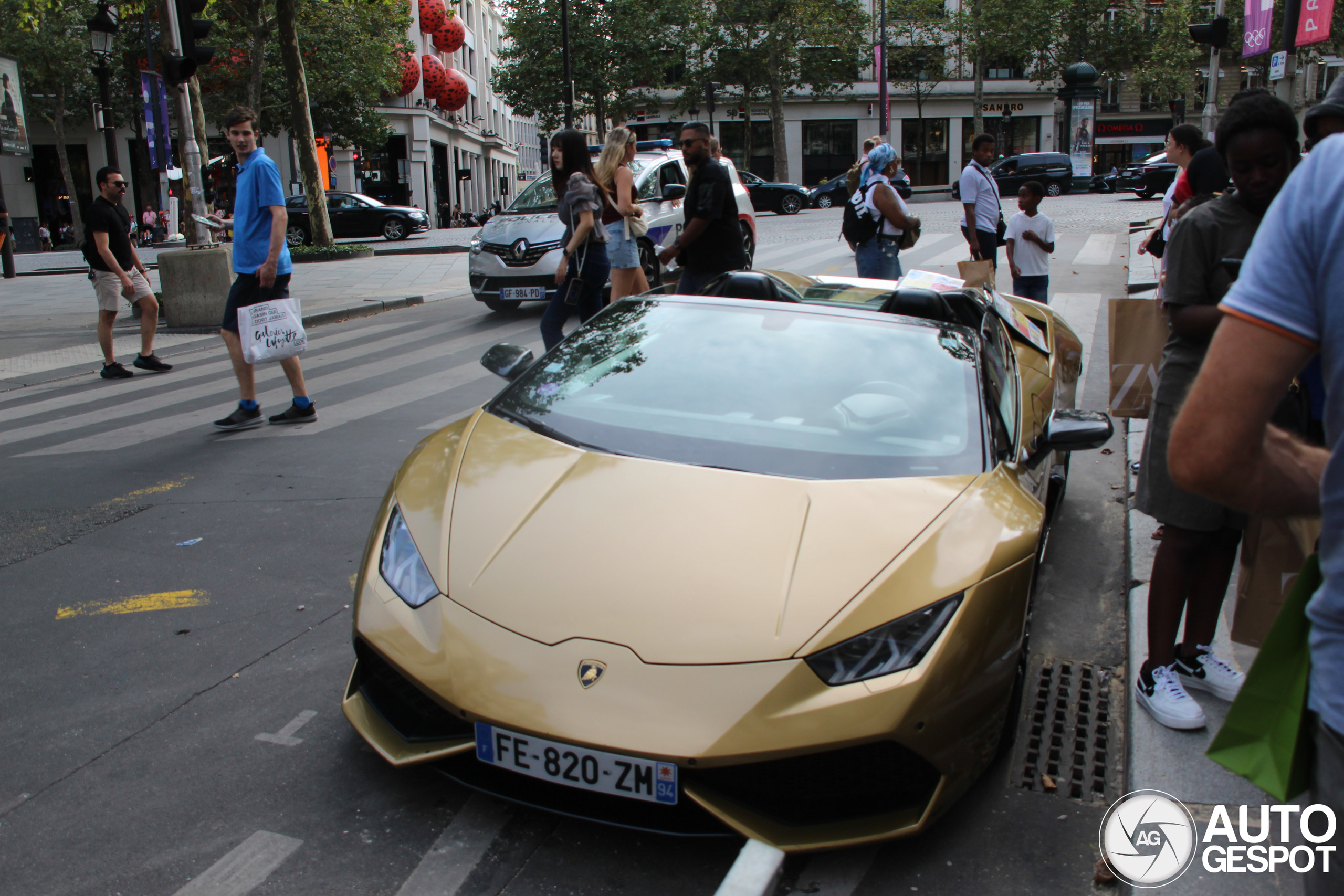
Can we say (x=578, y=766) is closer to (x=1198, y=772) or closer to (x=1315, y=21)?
(x=1198, y=772)

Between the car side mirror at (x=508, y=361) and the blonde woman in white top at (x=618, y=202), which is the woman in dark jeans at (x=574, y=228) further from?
the car side mirror at (x=508, y=361)

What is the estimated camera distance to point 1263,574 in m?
2.43

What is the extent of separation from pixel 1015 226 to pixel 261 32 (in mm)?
19071

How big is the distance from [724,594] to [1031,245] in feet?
20.5

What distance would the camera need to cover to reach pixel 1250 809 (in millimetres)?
2590

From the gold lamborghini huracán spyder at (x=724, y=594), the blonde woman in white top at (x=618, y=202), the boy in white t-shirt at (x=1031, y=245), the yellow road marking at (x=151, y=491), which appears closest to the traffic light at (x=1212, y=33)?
the boy in white t-shirt at (x=1031, y=245)

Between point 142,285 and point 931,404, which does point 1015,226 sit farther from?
point 142,285

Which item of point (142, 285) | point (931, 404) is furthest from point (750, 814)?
point (142, 285)

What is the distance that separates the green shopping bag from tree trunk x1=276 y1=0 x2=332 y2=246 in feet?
65.5

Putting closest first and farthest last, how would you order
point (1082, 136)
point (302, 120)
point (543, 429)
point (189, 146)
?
point (543, 429) → point (189, 146) → point (302, 120) → point (1082, 136)

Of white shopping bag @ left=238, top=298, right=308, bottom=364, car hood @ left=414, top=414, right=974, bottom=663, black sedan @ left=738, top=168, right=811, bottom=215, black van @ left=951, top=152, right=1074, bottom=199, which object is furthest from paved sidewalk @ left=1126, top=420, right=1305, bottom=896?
black van @ left=951, top=152, right=1074, bottom=199

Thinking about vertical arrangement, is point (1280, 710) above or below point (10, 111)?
below

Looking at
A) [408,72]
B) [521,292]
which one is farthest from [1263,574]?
[408,72]

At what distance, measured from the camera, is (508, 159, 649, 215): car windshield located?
42.2 feet
